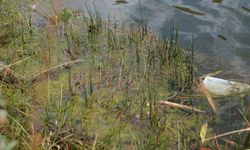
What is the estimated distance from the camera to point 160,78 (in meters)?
3.43

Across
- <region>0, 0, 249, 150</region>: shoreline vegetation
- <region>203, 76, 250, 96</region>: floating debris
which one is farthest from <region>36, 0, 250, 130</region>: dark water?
<region>203, 76, 250, 96</region>: floating debris

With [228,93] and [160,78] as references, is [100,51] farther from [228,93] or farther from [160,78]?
[228,93]

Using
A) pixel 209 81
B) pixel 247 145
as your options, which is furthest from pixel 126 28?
pixel 247 145

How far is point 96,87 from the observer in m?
3.31

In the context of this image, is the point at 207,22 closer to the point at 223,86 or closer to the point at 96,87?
the point at 223,86

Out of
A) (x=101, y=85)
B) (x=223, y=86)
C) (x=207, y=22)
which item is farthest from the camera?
(x=207, y=22)

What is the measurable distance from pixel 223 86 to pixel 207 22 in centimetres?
138

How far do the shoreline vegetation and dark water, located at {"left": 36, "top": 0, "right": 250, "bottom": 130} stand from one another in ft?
0.63

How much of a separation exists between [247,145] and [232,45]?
1920mm

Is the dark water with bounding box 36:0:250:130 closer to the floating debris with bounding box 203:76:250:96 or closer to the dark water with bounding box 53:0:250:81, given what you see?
the dark water with bounding box 53:0:250:81

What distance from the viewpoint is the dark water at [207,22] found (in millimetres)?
3852

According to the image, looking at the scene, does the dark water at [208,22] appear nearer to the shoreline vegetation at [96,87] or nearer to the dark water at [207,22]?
the dark water at [207,22]

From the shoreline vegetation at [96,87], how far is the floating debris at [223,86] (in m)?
0.10

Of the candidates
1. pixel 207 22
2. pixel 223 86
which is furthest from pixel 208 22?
pixel 223 86
